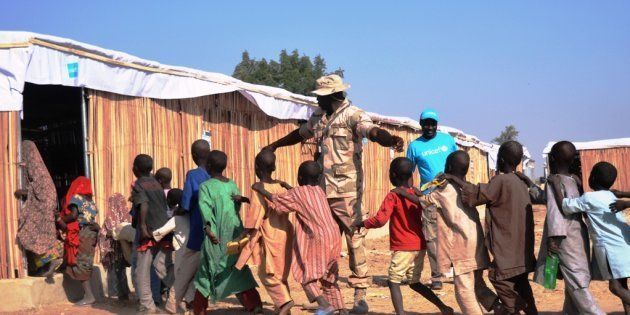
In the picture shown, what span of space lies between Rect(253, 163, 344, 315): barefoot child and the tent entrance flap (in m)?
4.78

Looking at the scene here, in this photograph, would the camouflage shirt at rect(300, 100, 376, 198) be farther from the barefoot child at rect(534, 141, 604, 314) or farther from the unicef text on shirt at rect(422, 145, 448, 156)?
the barefoot child at rect(534, 141, 604, 314)

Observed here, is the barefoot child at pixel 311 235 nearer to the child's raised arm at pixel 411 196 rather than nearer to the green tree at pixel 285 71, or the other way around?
the child's raised arm at pixel 411 196

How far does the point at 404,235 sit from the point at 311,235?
0.74m

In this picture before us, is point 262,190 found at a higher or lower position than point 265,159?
lower

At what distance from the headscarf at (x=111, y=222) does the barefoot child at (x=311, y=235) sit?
2248mm

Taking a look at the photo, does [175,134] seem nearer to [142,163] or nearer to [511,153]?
[142,163]

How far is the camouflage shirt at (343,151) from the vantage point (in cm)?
610

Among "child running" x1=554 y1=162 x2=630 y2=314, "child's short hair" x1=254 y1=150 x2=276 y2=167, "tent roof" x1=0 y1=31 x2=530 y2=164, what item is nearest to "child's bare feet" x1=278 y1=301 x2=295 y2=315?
"child's short hair" x1=254 y1=150 x2=276 y2=167

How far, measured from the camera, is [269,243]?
18.6 feet

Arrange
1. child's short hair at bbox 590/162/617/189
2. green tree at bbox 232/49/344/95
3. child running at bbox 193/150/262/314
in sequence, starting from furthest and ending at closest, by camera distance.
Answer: green tree at bbox 232/49/344/95 < child running at bbox 193/150/262/314 < child's short hair at bbox 590/162/617/189

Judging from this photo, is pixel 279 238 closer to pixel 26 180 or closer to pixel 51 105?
pixel 26 180

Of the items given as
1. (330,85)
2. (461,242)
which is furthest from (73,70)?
(461,242)

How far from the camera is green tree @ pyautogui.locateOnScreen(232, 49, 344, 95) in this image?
131 feet

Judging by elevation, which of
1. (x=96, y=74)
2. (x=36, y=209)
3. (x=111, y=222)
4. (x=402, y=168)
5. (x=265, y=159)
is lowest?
(x=111, y=222)
